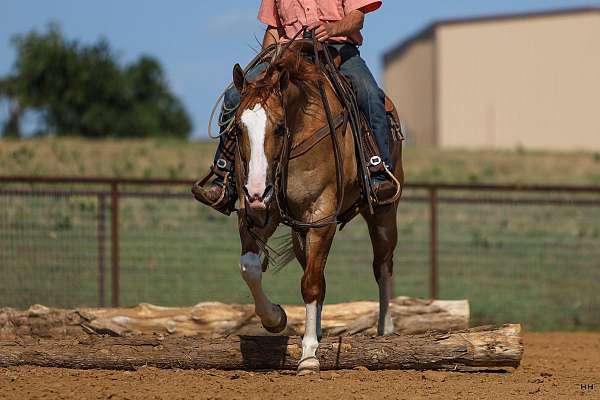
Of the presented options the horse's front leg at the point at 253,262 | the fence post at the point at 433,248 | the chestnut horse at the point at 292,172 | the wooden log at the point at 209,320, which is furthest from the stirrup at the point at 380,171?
the fence post at the point at 433,248

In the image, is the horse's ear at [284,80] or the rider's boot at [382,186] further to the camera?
the rider's boot at [382,186]

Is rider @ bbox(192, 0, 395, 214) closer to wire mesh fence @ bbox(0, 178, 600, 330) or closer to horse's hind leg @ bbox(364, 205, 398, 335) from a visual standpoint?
horse's hind leg @ bbox(364, 205, 398, 335)

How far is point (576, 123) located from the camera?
57.2m

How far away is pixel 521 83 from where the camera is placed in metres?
59.5

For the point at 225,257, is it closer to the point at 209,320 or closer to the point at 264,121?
the point at 209,320

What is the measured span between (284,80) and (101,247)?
7.32 m

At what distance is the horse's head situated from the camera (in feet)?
24.3

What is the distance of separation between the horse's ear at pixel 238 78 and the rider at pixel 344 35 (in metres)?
0.95

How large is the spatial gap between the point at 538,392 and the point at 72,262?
28.0 feet

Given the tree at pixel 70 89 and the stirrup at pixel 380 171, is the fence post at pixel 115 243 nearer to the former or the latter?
the stirrup at pixel 380 171

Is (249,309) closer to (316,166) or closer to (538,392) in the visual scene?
(316,166)

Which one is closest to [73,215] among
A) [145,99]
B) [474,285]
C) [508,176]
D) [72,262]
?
[72,262]

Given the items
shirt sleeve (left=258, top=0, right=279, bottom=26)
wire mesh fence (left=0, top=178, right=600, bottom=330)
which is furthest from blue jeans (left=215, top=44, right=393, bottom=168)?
wire mesh fence (left=0, top=178, right=600, bottom=330)

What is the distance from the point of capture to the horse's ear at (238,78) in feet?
26.0
